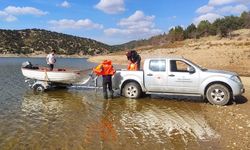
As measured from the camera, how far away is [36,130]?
9906mm

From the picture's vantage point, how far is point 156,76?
15.3 metres

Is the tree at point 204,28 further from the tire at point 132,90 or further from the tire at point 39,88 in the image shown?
the tire at point 132,90

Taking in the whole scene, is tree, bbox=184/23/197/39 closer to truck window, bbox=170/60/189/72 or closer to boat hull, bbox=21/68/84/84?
boat hull, bbox=21/68/84/84

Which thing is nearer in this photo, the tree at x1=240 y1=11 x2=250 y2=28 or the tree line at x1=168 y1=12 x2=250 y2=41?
the tree line at x1=168 y1=12 x2=250 y2=41

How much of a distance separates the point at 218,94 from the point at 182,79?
159 centimetres

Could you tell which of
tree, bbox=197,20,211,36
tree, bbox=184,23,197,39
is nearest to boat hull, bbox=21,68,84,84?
tree, bbox=184,23,197,39

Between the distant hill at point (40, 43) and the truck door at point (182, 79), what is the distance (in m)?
123

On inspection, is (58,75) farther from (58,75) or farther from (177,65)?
(177,65)

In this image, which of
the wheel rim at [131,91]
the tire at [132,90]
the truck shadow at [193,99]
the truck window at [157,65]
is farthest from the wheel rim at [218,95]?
the wheel rim at [131,91]

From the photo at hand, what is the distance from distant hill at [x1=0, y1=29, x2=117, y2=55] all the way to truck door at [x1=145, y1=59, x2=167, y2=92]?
122m

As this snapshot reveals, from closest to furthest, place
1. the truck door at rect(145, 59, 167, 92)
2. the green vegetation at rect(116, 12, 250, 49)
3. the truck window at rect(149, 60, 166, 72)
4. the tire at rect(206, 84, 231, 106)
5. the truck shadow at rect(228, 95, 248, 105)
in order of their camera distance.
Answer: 1. the tire at rect(206, 84, 231, 106)
2. the truck shadow at rect(228, 95, 248, 105)
3. the truck door at rect(145, 59, 167, 92)
4. the truck window at rect(149, 60, 166, 72)
5. the green vegetation at rect(116, 12, 250, 49)

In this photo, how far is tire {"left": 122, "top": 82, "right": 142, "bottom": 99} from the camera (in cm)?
1580

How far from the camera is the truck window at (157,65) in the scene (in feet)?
50.3

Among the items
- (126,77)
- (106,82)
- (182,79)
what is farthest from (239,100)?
(106,82)
